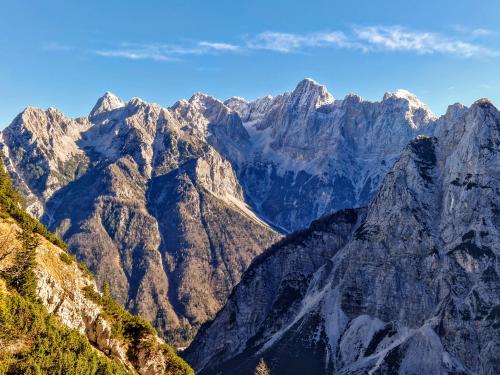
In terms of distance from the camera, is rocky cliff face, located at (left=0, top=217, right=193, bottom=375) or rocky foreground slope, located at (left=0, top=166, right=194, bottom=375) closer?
rocky foreground slope, located at (left=0, top=166, right=194, bottom=375)

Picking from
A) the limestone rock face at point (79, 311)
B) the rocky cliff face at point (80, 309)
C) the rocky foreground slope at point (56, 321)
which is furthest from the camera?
the limestone rock face at point (79, 311)

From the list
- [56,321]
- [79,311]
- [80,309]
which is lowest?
[56,321]

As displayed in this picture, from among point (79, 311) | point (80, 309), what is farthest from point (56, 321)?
point (80, 309)

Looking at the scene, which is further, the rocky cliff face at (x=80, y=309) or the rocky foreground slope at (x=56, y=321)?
the rocky cliff face at (x=80, y=309)

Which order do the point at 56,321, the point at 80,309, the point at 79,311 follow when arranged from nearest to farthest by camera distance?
1. the point at 56,321
2. the point at 79,311
3. the point at 80,309

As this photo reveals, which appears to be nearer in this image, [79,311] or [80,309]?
[79,311]

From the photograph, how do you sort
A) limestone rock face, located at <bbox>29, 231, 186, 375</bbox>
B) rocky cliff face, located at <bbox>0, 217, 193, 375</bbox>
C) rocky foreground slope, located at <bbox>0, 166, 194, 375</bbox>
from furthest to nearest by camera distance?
limestone rock face, located at <bbox>29, 231, 186, 375</bbox>
rocky cliff face, located at <bbox>0, 217, 193, 375</bbox>
rocky foreground slope, located at <bbox>0, 166, 194, 375</bbox>

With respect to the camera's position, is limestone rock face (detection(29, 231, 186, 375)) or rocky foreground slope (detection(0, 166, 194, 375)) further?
limestone rock face (detection(29, 231, 186, 375))

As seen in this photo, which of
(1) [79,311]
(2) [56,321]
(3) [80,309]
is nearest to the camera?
(2) [56,321]

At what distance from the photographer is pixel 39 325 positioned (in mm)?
73562

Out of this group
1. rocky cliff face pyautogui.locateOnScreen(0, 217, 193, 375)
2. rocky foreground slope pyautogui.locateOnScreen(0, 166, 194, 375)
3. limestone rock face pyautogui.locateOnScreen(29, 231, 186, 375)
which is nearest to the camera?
rocky foreground slope pyautogui.locateOnScreen(0, 166, 194, 375)

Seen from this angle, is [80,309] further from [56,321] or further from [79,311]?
[56,321]

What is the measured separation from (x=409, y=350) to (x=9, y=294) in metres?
137

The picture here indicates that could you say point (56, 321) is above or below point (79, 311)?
below
